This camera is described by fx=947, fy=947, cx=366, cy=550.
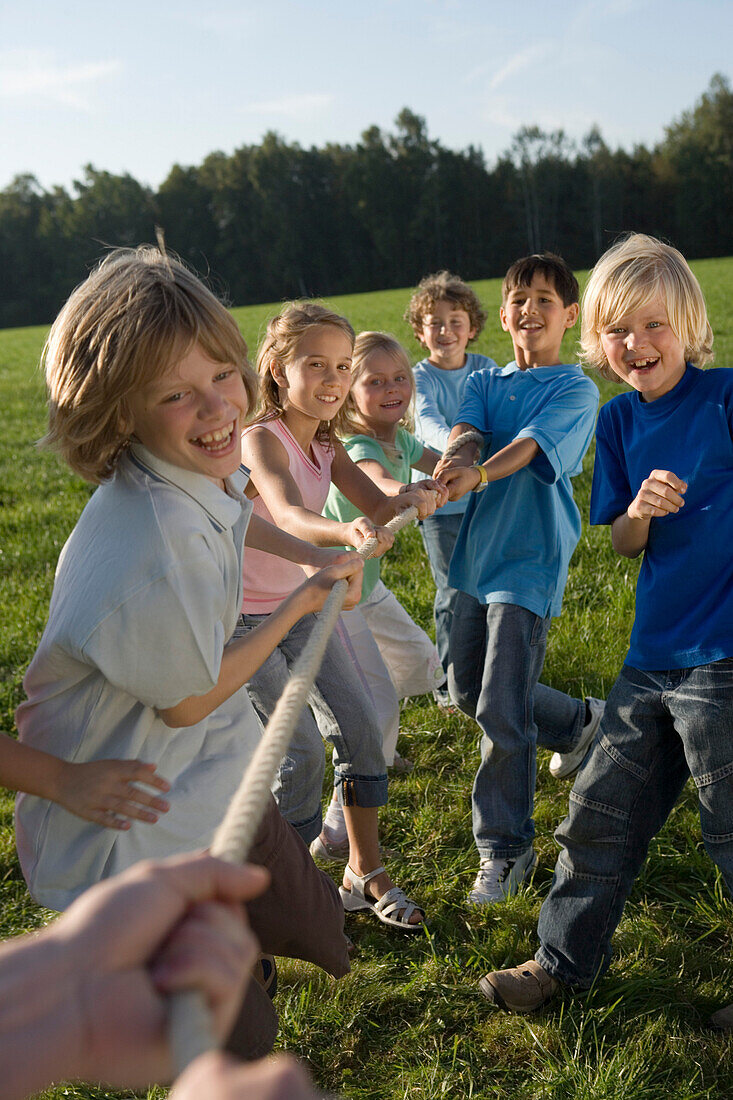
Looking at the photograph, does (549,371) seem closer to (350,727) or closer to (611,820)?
(350,727)

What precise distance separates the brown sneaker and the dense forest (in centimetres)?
6500

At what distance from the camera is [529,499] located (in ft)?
11.4

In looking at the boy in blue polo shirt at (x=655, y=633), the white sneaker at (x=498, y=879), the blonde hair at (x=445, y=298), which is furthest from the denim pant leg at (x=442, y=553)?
the boy in blue polo shirt at (x=655, y=633)

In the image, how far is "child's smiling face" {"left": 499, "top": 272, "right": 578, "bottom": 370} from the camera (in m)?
3.59

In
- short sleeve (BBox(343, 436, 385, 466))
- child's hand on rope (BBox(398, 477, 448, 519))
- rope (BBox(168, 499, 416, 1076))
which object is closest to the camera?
rope (BBox(168, 499, 416, 1076))

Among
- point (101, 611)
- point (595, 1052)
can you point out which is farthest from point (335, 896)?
point (101, 611)

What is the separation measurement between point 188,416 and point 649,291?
1.37 m

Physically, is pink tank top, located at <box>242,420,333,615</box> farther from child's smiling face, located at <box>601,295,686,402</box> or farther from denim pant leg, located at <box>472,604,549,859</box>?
child's smiling face, located at <box>601,295,686,402</box>

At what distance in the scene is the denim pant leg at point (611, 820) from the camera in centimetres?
260

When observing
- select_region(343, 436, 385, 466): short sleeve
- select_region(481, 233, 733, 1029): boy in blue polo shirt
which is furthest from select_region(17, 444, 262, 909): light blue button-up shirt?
select_region(343, 436, 385, 466): short sleeve

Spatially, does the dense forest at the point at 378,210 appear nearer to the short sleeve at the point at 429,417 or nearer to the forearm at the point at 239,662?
the short sleeve at the point at 429,417

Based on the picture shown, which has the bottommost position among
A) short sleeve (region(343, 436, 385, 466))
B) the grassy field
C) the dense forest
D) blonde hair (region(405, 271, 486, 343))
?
the grassy field

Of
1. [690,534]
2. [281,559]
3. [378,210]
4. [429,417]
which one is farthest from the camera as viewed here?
[378,210]

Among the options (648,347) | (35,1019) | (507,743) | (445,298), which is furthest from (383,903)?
(445,298)
